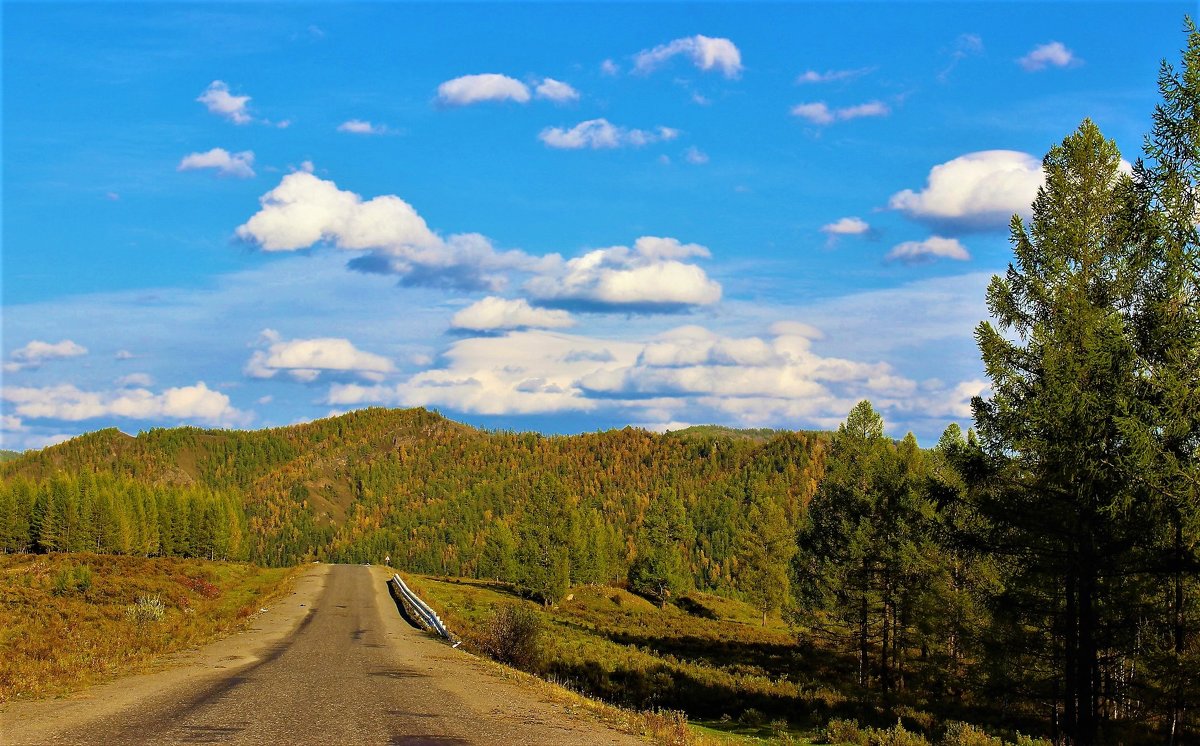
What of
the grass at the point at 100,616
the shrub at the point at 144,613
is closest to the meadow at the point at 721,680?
the grass at the point at 100,616

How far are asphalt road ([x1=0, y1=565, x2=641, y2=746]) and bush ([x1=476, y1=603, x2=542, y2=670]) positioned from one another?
1.58m

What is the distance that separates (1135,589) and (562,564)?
184 feet

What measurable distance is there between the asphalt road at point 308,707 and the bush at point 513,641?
1583 mm

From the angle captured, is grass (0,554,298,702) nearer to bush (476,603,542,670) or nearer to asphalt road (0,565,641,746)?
asphalt road (0,565,641,746)

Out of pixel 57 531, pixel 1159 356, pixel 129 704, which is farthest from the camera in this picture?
pixel 57 531

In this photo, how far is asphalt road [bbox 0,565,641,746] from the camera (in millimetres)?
12398

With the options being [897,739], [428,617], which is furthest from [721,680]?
[897,739]

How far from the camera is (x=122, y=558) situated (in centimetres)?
7544

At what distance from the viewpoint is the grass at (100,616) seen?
1752cm

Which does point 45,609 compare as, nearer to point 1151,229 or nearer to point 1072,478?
point 1072,478

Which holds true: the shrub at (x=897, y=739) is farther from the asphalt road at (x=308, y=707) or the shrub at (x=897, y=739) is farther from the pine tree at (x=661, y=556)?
the pine tree at (x=661, y=556)

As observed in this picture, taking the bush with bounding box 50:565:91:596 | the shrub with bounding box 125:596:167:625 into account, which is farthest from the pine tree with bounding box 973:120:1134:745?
the bush with bounding box 50:565:91:596

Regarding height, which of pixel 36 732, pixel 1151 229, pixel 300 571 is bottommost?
pixel 300 571

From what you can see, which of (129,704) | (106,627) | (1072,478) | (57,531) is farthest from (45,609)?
(57,531)
